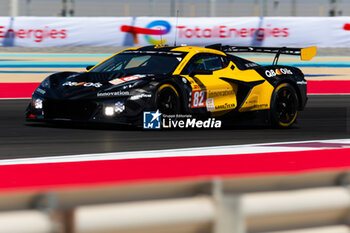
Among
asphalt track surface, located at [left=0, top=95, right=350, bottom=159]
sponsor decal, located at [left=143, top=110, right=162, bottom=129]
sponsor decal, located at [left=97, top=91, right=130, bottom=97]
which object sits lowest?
asphalt track surface, located at [left=0, top=95, right=350, bottom=159]

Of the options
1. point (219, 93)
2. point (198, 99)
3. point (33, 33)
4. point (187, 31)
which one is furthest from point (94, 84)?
point (187, 31)

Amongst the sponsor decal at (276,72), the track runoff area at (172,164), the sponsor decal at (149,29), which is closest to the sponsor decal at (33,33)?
the sponsor decal at (149,29)

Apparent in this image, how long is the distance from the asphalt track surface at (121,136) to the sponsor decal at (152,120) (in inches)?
3.6

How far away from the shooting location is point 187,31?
1922cm

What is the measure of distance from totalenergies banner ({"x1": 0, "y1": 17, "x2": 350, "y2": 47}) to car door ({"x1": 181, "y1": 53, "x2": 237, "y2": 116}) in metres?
9.00

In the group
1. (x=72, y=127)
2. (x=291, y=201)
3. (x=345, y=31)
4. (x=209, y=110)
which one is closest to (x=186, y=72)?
(x=209, y=110)

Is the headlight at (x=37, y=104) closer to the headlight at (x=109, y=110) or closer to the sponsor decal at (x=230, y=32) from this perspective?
the headlight at (x=109, y=110)

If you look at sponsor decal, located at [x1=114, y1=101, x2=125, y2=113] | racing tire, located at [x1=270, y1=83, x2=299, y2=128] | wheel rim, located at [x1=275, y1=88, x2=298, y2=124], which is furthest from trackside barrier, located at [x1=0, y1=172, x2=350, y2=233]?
wheel rim, located at [x1=275, y1=88, x2=298, y2=124]

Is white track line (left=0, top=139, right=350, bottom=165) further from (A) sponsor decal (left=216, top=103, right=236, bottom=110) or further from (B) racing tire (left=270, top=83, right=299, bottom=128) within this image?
(B) racing tire (left=270, top=83, right=299, bottom=128)

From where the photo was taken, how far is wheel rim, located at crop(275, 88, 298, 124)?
10336 millimetres

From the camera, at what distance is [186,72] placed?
9477 mm

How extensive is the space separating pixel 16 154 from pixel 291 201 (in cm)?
456

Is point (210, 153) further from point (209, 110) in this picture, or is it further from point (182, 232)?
point (182, 232)

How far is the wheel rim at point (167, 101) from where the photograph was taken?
9008 mm
